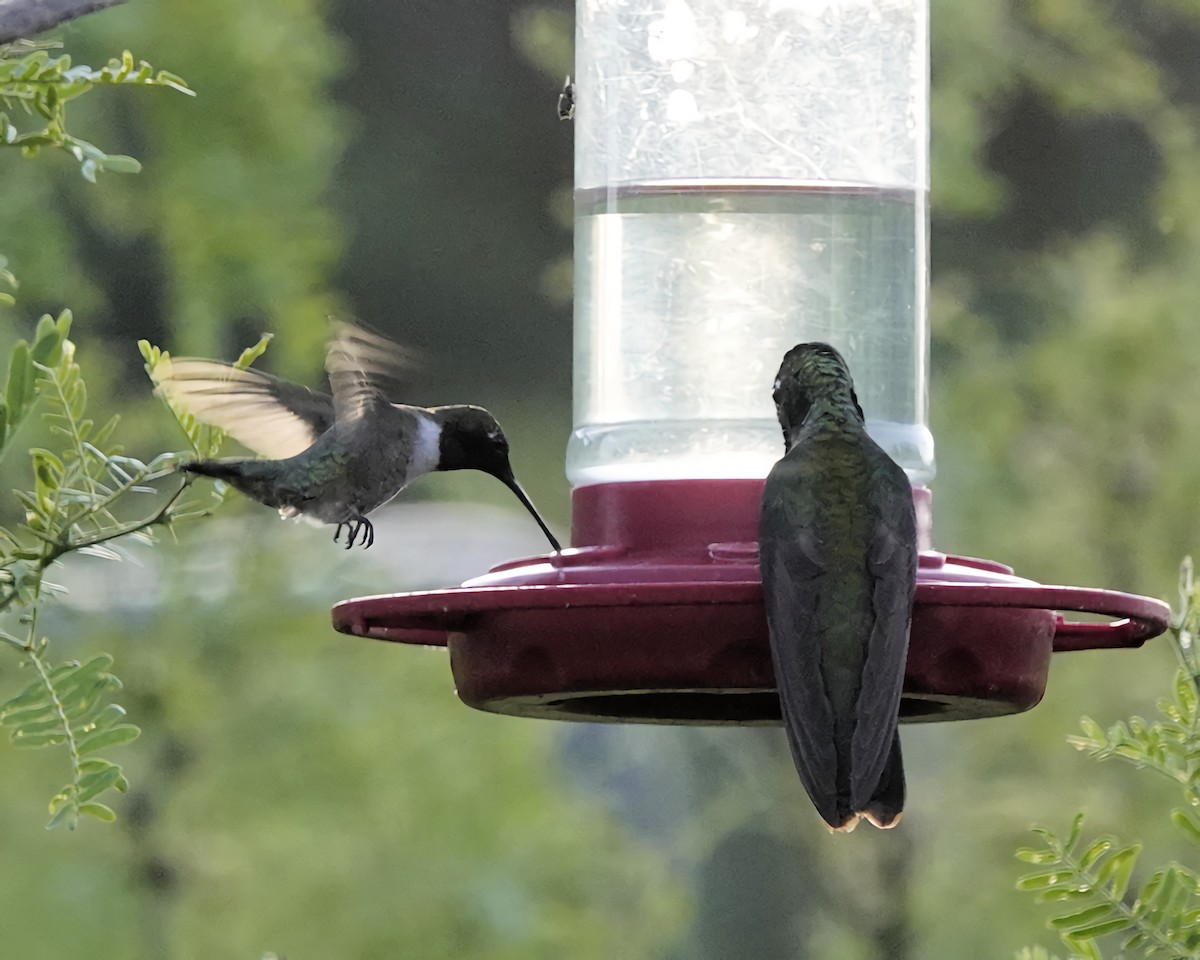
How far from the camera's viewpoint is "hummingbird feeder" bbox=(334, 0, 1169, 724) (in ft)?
8.71

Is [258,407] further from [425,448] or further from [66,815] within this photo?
[66,815]

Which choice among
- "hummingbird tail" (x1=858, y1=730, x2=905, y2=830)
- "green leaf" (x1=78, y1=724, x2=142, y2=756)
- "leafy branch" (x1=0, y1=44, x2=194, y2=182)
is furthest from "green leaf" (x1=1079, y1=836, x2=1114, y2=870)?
"leafy branch" (x1=0, y1=44, x2=194, y2=182)

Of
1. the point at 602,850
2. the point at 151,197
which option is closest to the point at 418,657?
the point at 602,850

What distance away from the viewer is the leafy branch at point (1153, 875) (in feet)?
7.18

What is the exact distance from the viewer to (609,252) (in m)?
3.22

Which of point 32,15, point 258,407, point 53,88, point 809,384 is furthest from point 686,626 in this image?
point 258,407

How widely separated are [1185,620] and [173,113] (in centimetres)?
482

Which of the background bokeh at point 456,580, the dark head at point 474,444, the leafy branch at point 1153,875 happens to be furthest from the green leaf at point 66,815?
the background bokeh at point 456,580

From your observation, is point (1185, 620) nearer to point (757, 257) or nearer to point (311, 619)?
point (757, 257)

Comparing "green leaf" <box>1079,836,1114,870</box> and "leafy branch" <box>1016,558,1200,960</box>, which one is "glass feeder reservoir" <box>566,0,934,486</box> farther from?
"green leaf" <box>1079,836,1114,870</box>

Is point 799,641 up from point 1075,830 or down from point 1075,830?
up

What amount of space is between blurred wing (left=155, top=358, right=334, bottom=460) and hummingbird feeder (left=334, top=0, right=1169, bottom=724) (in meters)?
0.55

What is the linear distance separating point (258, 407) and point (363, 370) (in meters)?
0.28

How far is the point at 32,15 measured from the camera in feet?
5.32
